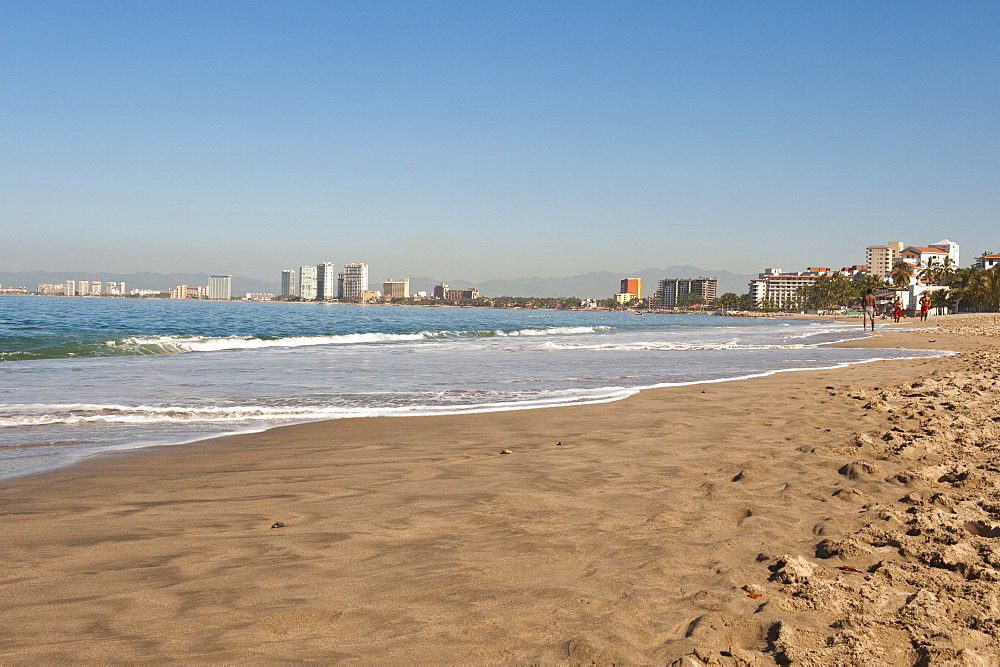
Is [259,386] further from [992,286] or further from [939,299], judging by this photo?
[939,299]

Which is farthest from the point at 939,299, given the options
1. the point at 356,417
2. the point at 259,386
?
the point at 356,417

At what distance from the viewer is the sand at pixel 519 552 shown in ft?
8.61

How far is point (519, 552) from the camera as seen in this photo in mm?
3623

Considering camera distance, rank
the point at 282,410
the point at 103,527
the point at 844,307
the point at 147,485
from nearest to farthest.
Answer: the point at 103,527
the point at 147,485
the point at 282,410
the point at 844,307

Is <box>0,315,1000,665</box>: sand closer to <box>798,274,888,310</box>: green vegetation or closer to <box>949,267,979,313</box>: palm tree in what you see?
<box>949,267,979,313</box>: palm tree

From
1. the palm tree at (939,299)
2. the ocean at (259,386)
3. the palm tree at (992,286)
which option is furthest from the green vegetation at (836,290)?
the ocean at (259,386)

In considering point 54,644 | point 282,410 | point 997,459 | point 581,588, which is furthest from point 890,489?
point 282,410

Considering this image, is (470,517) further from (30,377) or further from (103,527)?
(30,377)

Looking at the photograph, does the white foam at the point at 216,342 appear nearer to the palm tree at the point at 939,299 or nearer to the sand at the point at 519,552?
the sand at the point at 519,552

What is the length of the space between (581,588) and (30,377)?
47.4 feet

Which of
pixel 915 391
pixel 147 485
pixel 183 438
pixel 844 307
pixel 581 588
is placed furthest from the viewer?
pixel 844 307

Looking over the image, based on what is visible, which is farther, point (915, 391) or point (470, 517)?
point (915, 391)

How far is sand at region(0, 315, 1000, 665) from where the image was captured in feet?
8.61

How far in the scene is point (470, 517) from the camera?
4301mm
